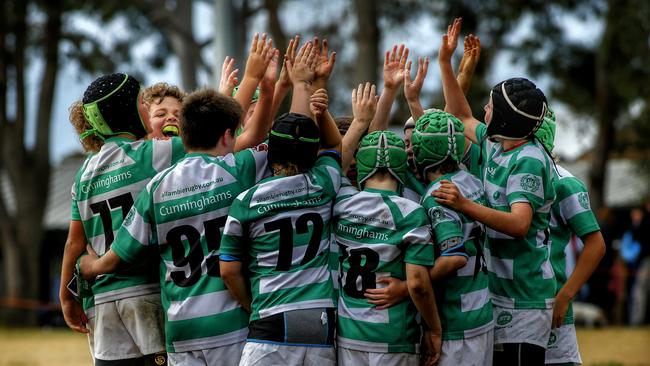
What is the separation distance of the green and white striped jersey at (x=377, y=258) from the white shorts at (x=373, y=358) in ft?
0.08

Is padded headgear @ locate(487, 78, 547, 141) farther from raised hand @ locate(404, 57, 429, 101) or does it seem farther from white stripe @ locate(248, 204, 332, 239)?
white stripe @ locate(248, 204, 332, 239)

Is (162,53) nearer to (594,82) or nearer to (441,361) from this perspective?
(594,82)

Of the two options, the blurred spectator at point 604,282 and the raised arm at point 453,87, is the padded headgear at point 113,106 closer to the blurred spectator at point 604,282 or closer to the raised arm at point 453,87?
the raised arm at point 453,87

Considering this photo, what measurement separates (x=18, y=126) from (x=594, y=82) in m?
16.5

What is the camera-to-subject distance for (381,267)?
16.3 feet

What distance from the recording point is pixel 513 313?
211 inches

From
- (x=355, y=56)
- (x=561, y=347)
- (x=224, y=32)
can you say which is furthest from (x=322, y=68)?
(x=355, y=56)

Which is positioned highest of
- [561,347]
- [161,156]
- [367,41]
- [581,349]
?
[161,156]

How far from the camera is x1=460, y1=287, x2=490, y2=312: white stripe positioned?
505cm

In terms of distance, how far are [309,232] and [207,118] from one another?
2.64 ft

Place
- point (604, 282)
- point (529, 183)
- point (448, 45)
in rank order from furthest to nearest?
1. point (604, 282)
2. point (448, 45)
3. point (529, 183)

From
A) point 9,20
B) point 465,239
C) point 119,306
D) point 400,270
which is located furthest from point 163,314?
point 9,20

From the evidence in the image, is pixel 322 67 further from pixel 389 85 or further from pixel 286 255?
pixel 286 255

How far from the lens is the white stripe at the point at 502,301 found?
5367mm
